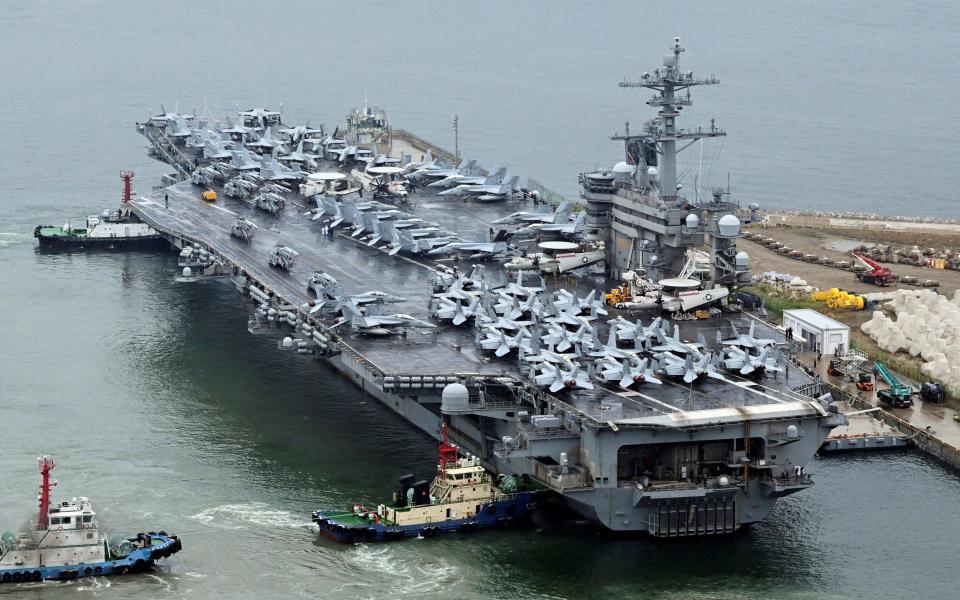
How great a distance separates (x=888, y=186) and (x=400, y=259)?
177 feet

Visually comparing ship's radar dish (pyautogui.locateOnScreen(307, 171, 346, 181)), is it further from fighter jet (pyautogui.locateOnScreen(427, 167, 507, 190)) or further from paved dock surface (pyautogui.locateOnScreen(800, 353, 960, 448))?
paved dock surface (pyautogui.locateOnScreen(800, 353, 960, 448))

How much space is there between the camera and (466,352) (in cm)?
5712

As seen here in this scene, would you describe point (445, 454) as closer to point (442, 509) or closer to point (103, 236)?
point (442, 509)

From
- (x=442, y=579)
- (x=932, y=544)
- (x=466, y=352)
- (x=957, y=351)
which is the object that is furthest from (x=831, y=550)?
(x=957, y=351)

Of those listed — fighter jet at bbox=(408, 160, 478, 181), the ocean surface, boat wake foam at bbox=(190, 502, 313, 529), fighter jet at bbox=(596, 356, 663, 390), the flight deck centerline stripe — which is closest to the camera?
the ocean surface

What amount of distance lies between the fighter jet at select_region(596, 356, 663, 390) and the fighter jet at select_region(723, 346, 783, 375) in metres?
2.66

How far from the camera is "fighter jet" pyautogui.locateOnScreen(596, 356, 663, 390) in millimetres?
52406

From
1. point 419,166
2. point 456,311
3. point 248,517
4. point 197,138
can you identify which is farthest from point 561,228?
point 197,138

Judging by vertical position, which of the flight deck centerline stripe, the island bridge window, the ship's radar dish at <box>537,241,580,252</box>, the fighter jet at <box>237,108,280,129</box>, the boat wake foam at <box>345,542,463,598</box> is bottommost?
the boat wake foam at <box>345,542,463,598</box>

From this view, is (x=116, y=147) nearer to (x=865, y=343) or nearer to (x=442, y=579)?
(x=865, y=343)

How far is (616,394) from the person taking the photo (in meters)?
51.8

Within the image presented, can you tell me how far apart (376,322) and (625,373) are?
37.4 feet

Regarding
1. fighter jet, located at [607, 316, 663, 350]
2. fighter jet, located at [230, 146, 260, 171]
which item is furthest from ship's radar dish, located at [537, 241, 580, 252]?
fighter jet, located at [230, 146, 260, 171]

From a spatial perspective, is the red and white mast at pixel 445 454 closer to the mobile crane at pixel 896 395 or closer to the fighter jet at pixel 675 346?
the fighter jet at pixel 675 346
